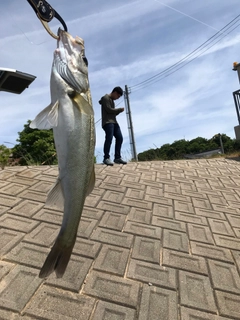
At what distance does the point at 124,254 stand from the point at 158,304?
2.52 feet

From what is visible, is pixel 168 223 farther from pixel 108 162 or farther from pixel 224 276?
pixel 108 162

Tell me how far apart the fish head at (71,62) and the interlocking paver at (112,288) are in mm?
1947

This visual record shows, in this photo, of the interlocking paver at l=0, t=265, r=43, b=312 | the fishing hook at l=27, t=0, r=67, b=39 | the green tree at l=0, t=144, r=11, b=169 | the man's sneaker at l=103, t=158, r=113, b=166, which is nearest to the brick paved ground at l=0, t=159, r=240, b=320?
the interlocking paver at l=0, t=265, r=43, b=312

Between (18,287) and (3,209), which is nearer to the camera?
(18,287)

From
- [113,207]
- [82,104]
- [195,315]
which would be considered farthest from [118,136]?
[82,104]

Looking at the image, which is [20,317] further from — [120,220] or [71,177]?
[120,220]

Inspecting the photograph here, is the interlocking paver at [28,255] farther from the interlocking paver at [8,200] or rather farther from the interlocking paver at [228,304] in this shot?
the interlocking paver at [228,304]

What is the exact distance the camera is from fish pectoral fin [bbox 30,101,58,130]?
1.39 meters

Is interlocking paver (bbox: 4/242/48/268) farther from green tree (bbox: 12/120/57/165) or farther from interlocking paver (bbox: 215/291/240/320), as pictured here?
green tree (bbox: 12/120/57/165)

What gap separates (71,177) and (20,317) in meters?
1.48

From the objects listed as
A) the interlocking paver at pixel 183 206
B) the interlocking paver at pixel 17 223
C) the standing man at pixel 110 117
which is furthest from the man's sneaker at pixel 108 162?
the interlocking paver at pixel 17 223

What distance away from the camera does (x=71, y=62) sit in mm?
1575

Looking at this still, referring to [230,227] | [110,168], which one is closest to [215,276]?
[230,227]

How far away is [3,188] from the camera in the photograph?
456 cm
